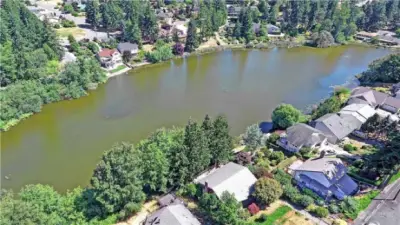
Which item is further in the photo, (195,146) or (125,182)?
(195,146)

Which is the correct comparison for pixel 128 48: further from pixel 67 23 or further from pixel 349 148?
pixel 349 148

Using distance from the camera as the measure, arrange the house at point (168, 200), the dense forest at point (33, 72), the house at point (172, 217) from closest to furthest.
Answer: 1. the house at point (172, 217)
2. the house at point (168, 200)
3. the dense forest at point (33, 72)

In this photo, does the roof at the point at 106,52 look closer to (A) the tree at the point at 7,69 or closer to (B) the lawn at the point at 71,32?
(A) the tree at the point at 7,69

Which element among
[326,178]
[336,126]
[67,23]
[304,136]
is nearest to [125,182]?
[326,178]

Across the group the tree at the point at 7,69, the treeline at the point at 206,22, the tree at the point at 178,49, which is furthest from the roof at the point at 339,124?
the tree at the point at 7,69

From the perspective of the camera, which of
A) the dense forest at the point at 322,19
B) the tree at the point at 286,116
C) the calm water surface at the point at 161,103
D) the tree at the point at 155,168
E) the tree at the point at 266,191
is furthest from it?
the dense forest at the point at 322,19

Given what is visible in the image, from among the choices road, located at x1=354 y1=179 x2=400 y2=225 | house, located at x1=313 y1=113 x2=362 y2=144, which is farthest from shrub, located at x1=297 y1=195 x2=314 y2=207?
house, located at x1=313 y1=113 x2=362 y2=144
